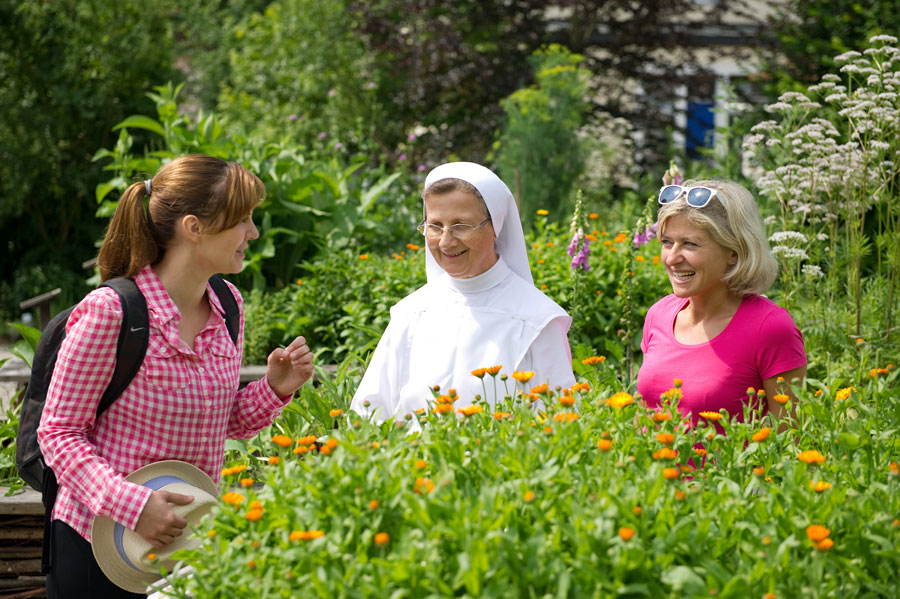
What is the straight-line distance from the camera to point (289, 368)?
2.46 metres

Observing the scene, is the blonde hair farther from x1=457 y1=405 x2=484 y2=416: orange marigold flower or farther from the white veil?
x1=457 y1=405 x2=484 y2=416: orange marigold flower

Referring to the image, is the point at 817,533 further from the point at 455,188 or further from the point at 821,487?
the point at 455,188

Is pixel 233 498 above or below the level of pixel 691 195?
below

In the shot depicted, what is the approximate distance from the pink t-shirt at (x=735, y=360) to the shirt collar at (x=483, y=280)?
548mm

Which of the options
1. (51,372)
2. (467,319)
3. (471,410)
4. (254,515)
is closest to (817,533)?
(471,410)

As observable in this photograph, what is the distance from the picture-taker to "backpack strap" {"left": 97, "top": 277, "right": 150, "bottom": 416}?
2.10 metres

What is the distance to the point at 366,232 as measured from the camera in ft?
19.9

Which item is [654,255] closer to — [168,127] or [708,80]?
[168,127]

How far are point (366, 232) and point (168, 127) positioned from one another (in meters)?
1.54

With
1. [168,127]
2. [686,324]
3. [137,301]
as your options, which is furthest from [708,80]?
[137,301]

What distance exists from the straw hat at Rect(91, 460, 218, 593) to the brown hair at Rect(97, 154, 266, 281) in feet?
1.65

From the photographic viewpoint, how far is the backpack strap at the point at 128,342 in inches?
82.8

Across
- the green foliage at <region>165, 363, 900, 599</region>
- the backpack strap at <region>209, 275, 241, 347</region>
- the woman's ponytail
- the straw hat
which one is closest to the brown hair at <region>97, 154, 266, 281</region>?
the woman's ponytail

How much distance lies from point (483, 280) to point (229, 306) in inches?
28.7
